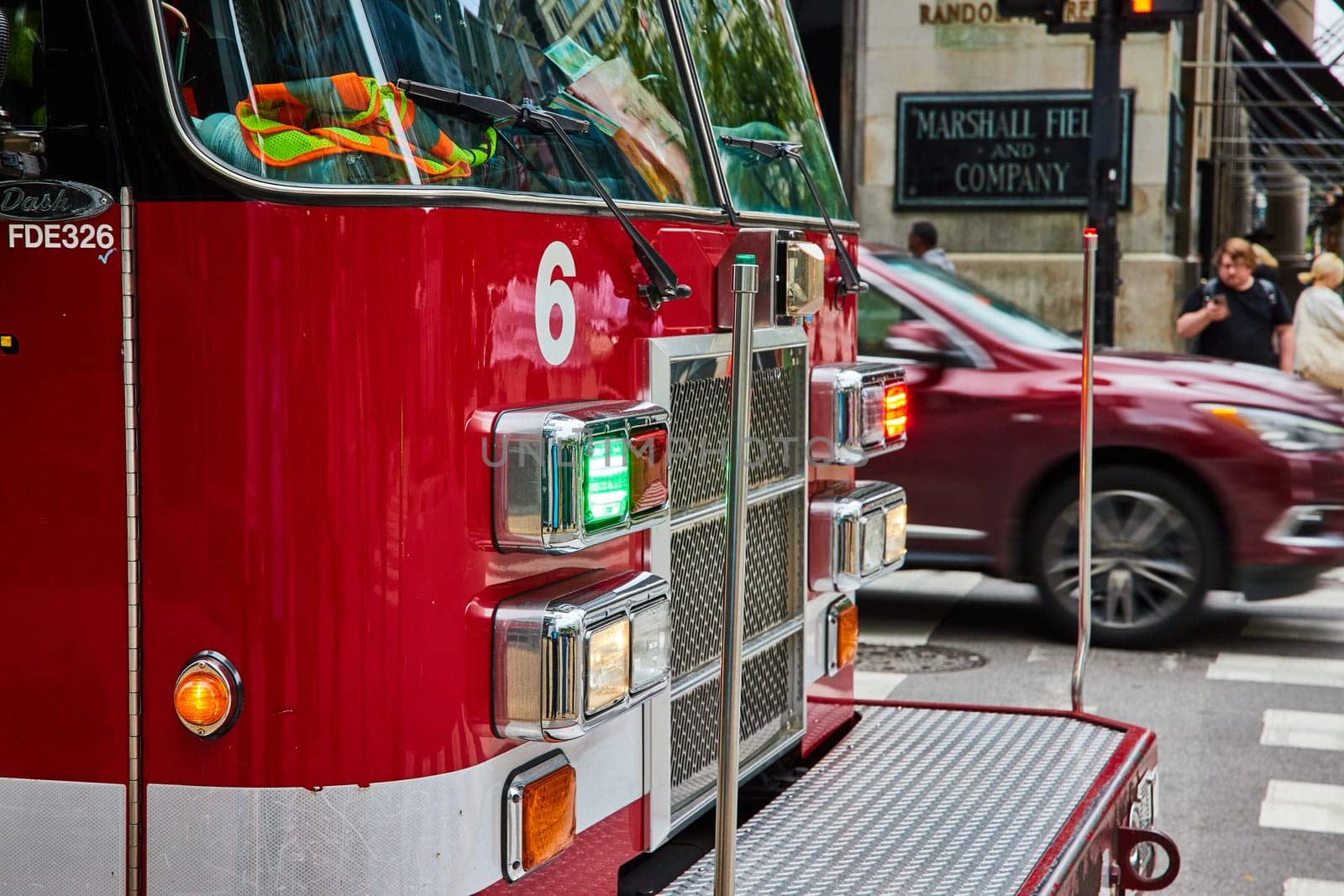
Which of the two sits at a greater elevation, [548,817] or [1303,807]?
[548,817]

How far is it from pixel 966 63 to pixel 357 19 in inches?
608

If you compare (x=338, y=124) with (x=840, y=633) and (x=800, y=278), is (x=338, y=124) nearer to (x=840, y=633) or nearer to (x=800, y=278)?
(x=800, y=278)

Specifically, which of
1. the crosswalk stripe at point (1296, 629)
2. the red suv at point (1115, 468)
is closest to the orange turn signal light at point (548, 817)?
the red suv at point (1115, 468)

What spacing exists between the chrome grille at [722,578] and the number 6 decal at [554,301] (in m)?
0.47

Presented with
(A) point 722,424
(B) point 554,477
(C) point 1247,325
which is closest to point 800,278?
(A) point 722,424

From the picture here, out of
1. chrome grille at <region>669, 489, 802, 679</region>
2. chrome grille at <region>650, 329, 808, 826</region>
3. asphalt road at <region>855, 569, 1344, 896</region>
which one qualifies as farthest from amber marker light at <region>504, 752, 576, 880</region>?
asphalt road at <region>855, 569, 1344, 896</region>

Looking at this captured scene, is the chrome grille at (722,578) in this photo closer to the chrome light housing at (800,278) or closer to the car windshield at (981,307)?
the chrome light housing at (800,278)

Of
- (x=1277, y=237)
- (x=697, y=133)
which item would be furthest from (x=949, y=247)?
(x=1277, y=237)

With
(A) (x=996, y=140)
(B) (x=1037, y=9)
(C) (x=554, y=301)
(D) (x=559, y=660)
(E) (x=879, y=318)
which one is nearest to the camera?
(D) (x=559, y=660)

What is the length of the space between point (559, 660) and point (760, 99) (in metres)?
1.66

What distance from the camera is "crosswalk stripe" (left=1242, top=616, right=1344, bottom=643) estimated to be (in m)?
8.19

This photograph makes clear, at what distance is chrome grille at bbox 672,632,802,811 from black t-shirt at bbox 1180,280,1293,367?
27.5ft

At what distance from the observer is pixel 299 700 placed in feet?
7.43

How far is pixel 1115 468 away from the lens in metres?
7.70
